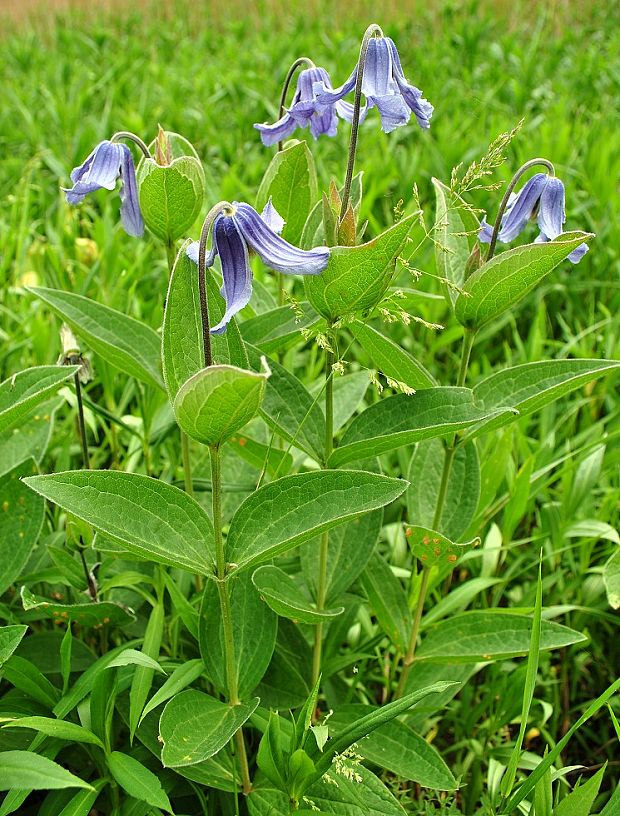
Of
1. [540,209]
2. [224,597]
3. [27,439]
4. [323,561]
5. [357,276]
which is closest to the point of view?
[357,276]

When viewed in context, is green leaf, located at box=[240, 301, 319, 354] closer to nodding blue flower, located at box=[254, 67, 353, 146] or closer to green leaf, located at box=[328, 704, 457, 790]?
nodding blue flower, located at box=[254, 67, 353, 146]

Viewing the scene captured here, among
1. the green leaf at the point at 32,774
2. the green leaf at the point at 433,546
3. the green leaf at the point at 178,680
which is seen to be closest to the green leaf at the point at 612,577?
the green leaf at the point at 433,546

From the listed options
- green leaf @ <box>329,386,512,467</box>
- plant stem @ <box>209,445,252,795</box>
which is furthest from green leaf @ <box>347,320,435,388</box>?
plant stem @ <box>209,445,252,795</box>

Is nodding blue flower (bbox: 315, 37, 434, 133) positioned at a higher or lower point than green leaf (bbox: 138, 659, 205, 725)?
higher

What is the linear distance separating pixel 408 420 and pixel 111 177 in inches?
25.4

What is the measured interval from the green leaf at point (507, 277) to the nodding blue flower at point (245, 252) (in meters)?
0.27

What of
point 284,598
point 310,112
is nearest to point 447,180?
point 310,112

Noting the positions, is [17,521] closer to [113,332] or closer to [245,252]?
[113,332]

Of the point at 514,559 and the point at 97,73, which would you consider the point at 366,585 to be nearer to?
the point at 514,559

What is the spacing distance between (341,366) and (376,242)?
168 millimetres

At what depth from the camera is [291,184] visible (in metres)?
1.50

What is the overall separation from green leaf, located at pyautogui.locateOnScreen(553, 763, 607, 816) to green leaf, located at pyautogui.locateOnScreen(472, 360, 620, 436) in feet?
1.83

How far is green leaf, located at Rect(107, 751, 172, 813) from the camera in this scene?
4.05 feet

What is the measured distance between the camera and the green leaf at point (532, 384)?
130cm
